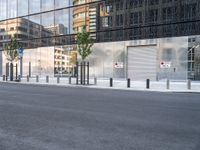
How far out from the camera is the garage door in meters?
34.3

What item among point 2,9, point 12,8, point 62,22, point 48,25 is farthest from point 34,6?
point 2,9

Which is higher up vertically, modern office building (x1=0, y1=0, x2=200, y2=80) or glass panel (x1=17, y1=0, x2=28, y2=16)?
glass panel (x1=17, y1=0, x2=28, y2=16)

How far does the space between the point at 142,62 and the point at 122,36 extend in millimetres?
4826

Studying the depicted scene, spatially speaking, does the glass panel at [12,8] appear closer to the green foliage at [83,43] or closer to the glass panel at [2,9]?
the glass panel at [2,9]

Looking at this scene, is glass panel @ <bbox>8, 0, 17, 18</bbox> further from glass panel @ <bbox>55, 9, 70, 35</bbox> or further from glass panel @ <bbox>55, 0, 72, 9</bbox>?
glass panel @ <bbox>55, 9, 70, 35</bbox>

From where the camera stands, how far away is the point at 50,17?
44.8 meters

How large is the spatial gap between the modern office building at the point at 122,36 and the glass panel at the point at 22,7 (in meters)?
0.19

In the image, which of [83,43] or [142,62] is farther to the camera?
[142,62]

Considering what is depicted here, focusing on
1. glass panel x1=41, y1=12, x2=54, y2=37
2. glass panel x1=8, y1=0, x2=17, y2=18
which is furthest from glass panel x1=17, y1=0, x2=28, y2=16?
glass panel x1=41, y1=12, x2=54, y2=37

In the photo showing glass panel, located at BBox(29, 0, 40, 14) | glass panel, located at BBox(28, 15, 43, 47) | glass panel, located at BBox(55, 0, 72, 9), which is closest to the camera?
glass panel, located at BBox(55, 0, 72, 9)

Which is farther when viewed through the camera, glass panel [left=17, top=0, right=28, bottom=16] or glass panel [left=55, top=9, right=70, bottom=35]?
glass panel [left=17, top=0, right=28, bottom=16]

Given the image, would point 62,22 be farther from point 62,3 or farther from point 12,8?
point 12,8

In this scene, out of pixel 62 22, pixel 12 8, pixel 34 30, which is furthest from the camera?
pixel 12 8

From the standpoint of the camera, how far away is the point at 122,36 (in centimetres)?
3669
